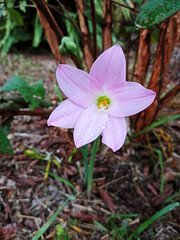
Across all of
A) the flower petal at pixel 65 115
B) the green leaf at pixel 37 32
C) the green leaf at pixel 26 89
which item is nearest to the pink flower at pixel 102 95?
the flower petal at pixel 65 115

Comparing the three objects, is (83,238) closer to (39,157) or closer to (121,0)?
(39,157)

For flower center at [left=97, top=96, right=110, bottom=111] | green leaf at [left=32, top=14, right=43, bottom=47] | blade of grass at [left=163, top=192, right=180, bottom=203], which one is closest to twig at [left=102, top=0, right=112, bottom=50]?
flower center at [left=97, top=96, right=110, bottom=111]

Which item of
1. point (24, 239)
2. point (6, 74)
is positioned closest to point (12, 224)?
point (24, 239)

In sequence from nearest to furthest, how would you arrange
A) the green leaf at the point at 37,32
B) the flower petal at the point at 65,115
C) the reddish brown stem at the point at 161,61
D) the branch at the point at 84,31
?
the flower petal at the point at 65,115 → the reddish brown stem at the point at 161,61 → the branch at the point at 84,31 → the green leaf at the point at 37,32

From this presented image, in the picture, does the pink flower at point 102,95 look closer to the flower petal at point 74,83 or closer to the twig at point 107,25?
the flower petal at point 74,83

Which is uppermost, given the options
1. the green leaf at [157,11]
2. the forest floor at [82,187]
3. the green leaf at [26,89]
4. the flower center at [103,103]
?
the green leaf at [157,11]

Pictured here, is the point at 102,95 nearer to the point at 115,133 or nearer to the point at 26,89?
the point at 115,133

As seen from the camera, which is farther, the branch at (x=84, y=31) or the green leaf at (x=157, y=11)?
Result: the branch at (x=84, y=31)
